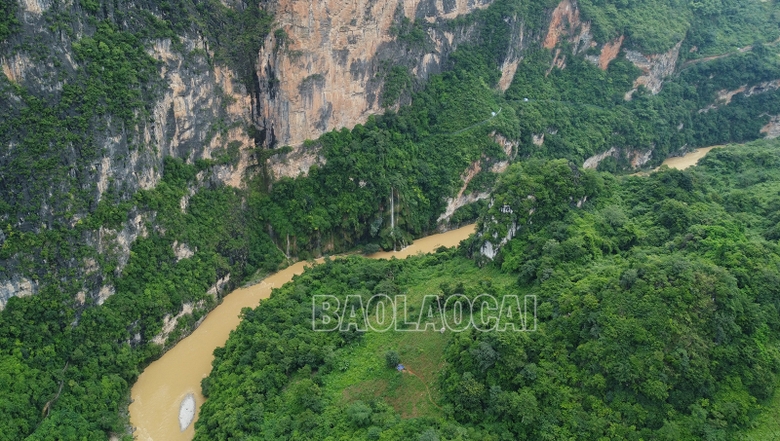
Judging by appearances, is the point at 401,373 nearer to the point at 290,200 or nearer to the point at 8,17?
the point at 290,200

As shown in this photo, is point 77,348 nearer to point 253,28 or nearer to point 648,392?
point 253,28

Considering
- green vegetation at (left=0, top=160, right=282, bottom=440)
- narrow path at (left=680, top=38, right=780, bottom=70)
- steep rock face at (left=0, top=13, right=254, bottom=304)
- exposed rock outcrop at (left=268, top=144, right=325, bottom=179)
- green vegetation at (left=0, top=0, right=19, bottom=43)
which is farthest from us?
narrow path at (left=680, top=38, right=780, bottom=70)

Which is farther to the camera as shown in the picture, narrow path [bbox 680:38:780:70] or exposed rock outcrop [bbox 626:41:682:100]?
narrow path [bbox 680:38:780:70]

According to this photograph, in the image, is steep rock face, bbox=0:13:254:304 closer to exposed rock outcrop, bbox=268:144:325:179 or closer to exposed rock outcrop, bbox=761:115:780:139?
exposed rock outcrop, bbox=268:144:325:179

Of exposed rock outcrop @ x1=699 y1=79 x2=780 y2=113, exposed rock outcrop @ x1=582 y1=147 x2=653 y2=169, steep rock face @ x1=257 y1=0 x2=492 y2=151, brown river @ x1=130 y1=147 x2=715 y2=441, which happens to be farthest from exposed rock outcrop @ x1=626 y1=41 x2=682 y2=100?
brown river @ x1=130 y1=147 x2=715 y2=441

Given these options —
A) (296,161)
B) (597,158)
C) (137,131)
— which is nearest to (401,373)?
(137,131)

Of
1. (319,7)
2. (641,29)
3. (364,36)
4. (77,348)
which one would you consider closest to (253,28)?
(319,7)

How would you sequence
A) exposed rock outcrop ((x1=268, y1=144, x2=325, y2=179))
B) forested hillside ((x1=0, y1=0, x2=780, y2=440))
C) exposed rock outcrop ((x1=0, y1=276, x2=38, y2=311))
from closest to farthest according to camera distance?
forested hillside ((x1=0, y1=0, x2=780, y2=440)), exposed rock outcrop ((x1=0, y1=276, x2=38, y2=311)), exposed rock outcrop ((x1=268, y1=144, x2=325, y2=179))

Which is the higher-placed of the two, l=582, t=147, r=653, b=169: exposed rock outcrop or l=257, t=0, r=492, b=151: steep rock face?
l=257, t=0, r=492, b=151: steep rock face

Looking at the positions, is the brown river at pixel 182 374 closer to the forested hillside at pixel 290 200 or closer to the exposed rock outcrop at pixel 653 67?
the forested hillside at pixel 290 200
